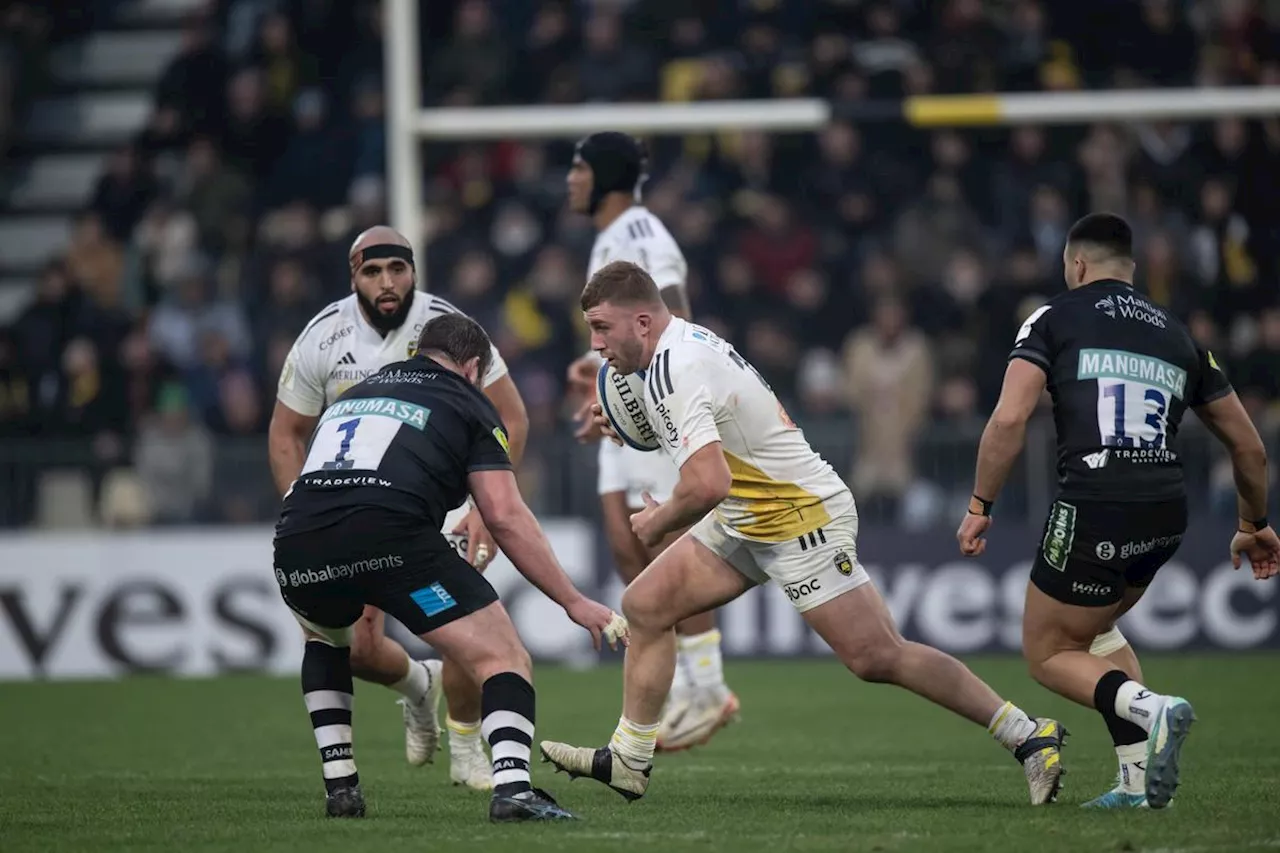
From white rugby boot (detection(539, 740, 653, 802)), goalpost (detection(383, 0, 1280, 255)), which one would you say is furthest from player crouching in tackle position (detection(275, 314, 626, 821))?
goalpost (detection(383, 0, 1280, 255))

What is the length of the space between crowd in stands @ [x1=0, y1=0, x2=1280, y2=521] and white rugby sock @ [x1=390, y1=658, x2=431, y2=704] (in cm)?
780

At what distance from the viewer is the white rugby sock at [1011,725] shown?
27.8 ft

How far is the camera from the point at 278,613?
17.8m

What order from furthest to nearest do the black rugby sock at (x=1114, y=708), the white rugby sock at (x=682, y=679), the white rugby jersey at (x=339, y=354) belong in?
the white rugby sock at (x=682, y=679), the white rugby jersey at (x=339, y=354), the black rugby sock at (x=1114, y=708)

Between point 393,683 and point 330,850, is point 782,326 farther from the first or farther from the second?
point 330,850

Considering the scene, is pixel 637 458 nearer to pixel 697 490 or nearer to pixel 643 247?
pixel 643 247

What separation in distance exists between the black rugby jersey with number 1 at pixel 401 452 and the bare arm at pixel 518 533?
8cm

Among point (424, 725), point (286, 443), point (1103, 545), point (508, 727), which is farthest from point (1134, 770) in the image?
point (286, 443)

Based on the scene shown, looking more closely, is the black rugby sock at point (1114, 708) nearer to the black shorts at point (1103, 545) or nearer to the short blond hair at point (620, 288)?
the black shorts at point (1103, 545)

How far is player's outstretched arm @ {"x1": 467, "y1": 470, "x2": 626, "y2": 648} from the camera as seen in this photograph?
779 cm

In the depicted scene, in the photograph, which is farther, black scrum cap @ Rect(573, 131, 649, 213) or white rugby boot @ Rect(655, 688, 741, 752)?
black scrum cap @ Rect(573, 131, 649, 213)

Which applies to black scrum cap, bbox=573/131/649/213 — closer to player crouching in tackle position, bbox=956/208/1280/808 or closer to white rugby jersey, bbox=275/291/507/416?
white rugby jersey, bbox=275/291/507/416

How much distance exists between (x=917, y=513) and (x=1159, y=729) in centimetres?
1010

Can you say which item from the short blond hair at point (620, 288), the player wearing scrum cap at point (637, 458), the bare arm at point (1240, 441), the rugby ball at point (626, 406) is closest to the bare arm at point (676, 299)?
the player wearing scrum cap at point (637, 458)
